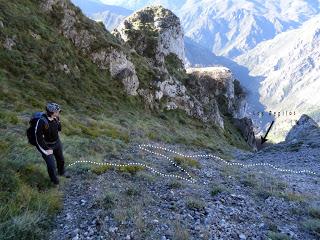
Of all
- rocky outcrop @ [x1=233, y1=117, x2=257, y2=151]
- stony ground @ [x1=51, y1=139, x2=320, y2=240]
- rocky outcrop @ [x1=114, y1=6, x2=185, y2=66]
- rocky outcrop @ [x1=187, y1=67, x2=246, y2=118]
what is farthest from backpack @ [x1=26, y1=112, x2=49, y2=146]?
rocky outcrop @ [x1=187, y1=67, x2=246, y2=118]

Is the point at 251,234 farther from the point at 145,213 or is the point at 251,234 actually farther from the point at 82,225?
the point at 82,225

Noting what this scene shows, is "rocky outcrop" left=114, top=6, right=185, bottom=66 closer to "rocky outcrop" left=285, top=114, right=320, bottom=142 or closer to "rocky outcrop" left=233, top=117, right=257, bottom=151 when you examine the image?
"rocky outcrop" left=233, top=117, right=257, bottom=151

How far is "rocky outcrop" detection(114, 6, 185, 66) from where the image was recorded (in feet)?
308

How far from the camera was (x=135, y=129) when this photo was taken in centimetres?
4075

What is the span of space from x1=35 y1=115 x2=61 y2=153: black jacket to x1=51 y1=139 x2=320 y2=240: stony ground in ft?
6.67

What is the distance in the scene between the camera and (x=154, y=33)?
102m

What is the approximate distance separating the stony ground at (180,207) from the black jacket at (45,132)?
203 centimetres

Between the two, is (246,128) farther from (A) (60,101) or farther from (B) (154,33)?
(A) (60,101)

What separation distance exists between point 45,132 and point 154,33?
89.2m

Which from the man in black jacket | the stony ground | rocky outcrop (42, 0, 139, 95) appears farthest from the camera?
rocky outcrop (42, 0, 139, 95)

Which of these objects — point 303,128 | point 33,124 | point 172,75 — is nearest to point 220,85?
point 172,75

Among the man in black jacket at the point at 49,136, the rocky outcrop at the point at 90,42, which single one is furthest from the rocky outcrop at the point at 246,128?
the man in black jacket at the point at 49,136

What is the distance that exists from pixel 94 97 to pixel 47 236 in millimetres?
35197

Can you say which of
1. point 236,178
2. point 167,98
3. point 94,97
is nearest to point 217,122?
point 167,98
